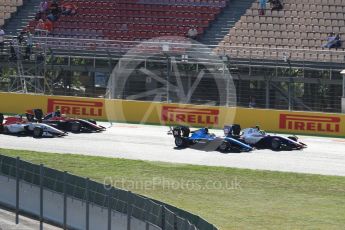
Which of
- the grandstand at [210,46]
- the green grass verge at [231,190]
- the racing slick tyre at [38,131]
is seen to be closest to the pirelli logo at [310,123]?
the grandstand at [210,46]

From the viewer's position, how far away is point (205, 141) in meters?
34.9

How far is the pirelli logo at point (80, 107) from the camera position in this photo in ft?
142

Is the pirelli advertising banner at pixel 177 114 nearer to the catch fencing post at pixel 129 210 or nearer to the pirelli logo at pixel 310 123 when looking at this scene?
the pirelli logo at pixel 310 123

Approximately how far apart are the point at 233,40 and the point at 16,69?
415 inches

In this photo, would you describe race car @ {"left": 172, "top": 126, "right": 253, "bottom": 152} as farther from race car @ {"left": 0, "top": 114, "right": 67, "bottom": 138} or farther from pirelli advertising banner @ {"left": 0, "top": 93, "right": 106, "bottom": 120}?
pirelli advertising banner @ {"left": 0, "top": 93, "right": 106, "bottom": 120}

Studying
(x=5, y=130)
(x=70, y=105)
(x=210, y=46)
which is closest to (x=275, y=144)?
(x=5, y=130)

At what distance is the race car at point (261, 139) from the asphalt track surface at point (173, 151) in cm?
37

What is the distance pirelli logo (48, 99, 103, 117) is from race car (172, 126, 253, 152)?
28.2 feet

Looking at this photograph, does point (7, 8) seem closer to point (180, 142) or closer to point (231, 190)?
point (180, 142)

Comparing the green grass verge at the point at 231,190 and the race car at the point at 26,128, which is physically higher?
the race car at the point at 26,128

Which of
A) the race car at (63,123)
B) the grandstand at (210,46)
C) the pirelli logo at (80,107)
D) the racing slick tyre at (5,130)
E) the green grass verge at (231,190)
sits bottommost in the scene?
the green grass verge at (231,190)


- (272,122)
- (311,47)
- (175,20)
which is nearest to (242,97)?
(272,122)

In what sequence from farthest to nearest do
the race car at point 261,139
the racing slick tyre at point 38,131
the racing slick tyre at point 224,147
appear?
the racing slick tyre at point 38,131 → the race car at point 261,139 → the racing slick tyre at point 224,147

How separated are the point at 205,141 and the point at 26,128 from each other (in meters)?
7.03
